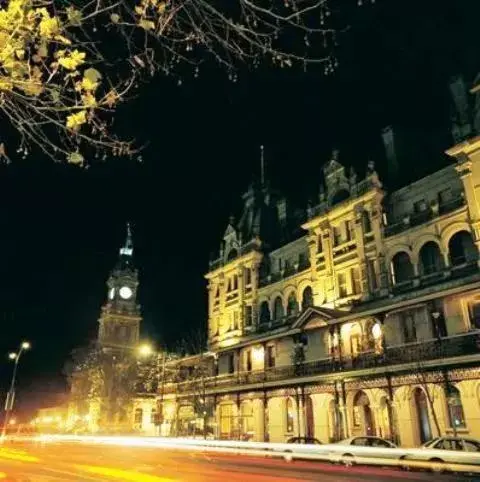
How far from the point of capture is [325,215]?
122ft

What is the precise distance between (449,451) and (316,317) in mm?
17409

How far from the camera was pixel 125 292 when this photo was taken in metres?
88.8

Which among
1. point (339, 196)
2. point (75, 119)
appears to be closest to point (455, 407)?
point (339, 196)

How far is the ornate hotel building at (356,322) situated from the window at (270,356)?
0.52 ft

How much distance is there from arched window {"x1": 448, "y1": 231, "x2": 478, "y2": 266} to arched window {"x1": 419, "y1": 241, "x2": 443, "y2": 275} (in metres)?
0.86

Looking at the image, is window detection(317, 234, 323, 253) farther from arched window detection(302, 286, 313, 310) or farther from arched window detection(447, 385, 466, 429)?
arched window detection(447, 385, 466, 429)

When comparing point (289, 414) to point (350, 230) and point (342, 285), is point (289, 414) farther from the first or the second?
point (350, 230)

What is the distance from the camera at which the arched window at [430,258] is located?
29202mm

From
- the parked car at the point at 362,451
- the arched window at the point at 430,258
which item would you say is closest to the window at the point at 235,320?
the arched window at the point at 430,258

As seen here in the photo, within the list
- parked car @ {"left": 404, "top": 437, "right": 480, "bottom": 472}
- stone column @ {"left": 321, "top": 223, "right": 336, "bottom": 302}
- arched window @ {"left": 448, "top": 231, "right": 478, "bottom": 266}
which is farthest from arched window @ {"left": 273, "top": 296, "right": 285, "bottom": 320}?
parked car @ {"left": 404, "top": 437, "right": 480, "bottom": 472}

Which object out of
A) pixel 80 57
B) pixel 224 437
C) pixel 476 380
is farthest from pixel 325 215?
pixel 80 57

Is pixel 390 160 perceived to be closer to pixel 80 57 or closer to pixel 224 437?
pixel 224 437

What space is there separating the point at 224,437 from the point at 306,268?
16.2 m

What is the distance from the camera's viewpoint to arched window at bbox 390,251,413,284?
3090 centimetres
